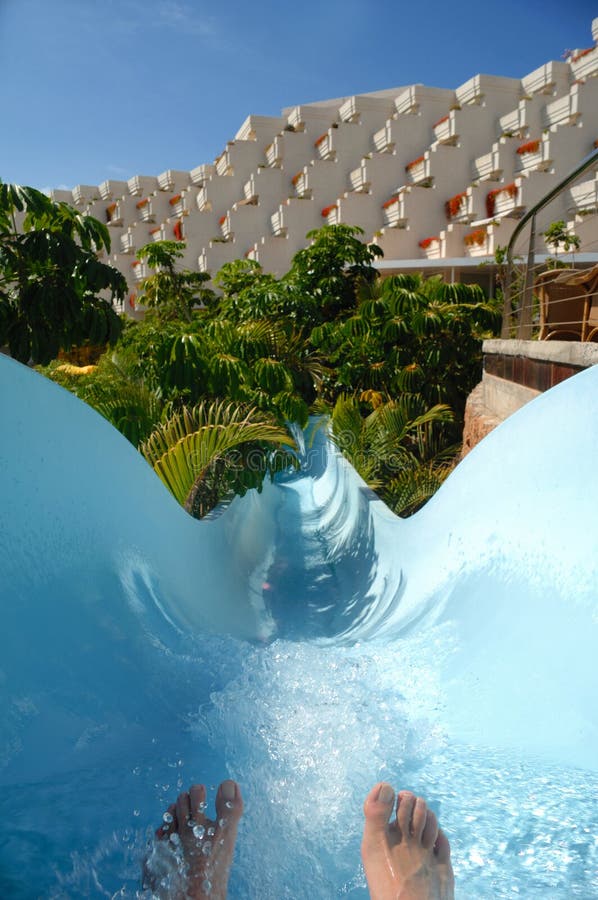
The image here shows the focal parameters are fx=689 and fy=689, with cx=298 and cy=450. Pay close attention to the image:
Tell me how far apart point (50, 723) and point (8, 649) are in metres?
0.30

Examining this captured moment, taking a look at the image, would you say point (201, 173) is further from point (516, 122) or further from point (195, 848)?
point (195, 848)

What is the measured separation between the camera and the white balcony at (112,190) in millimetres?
44312

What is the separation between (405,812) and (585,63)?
1190 inches

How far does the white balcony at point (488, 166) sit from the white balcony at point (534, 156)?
0.78 meters

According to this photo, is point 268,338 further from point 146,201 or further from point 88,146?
point 146,201

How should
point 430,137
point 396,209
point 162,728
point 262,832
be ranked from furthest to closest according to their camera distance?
1. point 430,137
2. point 396,209
3. point 162,728
4. point 262,832

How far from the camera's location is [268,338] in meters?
8.08

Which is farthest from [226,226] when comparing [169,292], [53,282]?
[53,282]

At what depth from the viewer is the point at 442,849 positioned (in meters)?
2.05

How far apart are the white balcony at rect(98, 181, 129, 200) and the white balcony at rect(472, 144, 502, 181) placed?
25784 millimetres

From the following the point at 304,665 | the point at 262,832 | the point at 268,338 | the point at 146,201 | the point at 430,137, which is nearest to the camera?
the point at 262,832

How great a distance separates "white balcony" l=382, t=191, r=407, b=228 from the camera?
1065 inches

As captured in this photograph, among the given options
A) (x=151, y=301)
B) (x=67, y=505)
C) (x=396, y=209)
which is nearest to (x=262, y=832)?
(x=67, y=505)

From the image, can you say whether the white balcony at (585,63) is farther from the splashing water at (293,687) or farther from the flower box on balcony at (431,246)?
the splashing water at (293,687)
